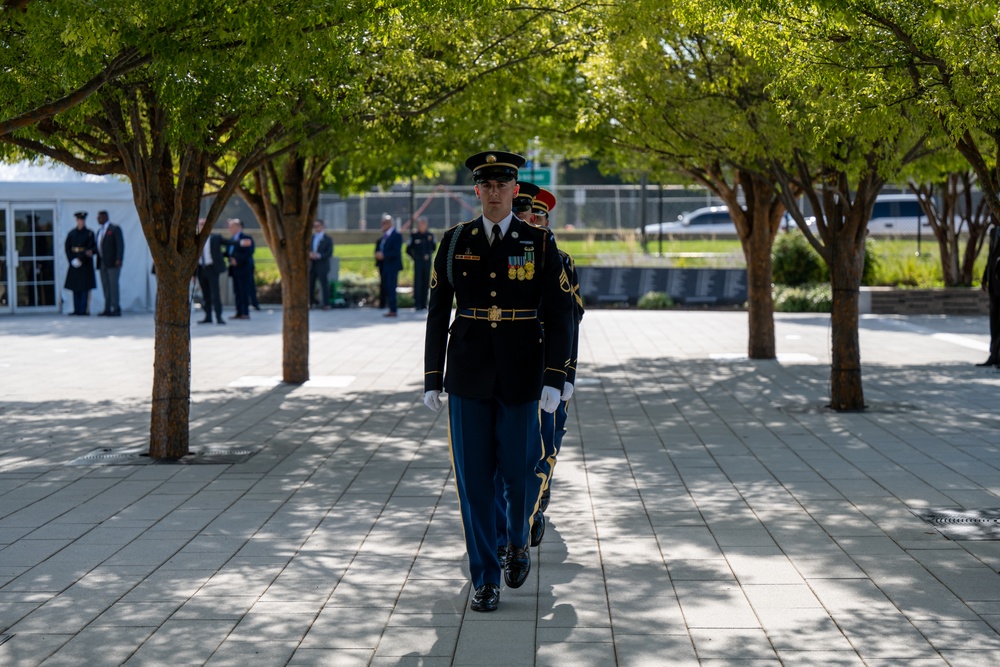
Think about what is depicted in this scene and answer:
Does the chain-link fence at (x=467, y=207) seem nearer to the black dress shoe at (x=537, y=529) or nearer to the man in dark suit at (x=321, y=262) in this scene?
the man in dark suit at (x=321, y=262)

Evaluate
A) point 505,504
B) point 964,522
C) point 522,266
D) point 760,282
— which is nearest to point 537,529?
point 505,504

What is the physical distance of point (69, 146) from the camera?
34.1ft

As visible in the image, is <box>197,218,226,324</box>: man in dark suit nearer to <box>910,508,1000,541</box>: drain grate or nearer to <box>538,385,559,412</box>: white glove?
<box>910,508,1000,541</box>: drain grate

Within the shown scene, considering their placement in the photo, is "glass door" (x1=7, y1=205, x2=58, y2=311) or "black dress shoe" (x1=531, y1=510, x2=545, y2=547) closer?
"black dress shoe" (x1=531, y1=510, x2=545, y2=547)

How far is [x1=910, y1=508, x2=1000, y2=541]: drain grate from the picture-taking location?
23.9ft

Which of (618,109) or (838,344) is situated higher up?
(618,109)

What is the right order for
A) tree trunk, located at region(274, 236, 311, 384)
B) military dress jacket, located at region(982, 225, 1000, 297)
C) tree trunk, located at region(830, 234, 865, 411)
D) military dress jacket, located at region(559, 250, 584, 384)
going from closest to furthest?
military dress jacket, located at region(559, 250, 584, 384), tree trunk, located at region(830, 234, 865, 411), tree trunk, located at region(274, 236, 311, 384), military dress jacket, located at region(982, 225, 1000, 297)

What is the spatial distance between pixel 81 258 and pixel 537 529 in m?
21.4

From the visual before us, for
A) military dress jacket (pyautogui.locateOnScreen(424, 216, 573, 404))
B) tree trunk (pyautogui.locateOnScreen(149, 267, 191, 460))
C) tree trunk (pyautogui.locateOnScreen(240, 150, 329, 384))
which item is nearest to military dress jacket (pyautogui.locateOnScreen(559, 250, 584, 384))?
military dress jacket (pyautogui.locateOnScreen(424, 216, 573, 404))

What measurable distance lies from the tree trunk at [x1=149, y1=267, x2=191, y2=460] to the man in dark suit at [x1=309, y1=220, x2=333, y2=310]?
673 inches

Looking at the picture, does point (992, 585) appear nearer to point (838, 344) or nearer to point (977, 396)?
point (838, 344)

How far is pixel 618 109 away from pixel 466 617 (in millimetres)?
8045

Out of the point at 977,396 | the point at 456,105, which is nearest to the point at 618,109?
the point at 456,105

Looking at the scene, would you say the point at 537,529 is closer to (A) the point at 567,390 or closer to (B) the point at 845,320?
(A) the point at 567,390
